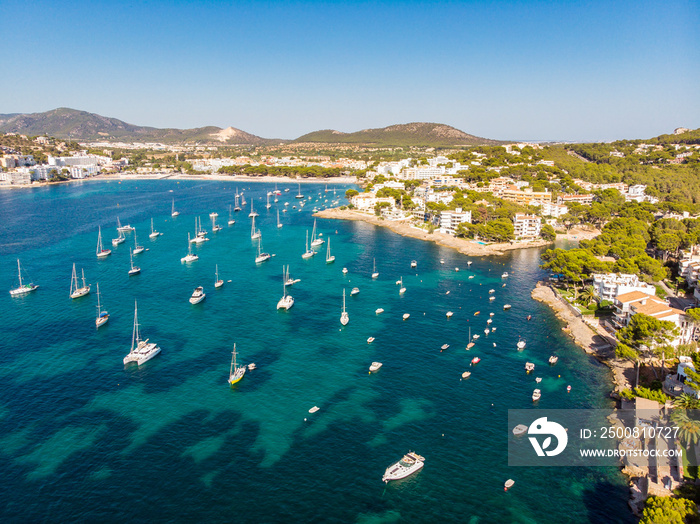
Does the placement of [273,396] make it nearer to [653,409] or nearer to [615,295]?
[653,409]

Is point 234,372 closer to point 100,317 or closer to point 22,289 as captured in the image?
point 100,317

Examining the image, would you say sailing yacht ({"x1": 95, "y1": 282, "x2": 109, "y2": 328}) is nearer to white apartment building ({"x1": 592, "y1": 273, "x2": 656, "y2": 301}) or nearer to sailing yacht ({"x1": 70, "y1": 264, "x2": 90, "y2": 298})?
sailing yacht ({"x1": 70, "y1": 264, "x2": 90, "y2": 298})

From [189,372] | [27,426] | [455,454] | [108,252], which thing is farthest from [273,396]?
[108,252]

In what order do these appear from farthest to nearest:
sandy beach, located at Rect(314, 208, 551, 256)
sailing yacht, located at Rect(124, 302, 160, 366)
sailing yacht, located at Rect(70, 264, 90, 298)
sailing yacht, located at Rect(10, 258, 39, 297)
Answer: sandy beach, located at Rect(314, 208, 551, 256) → sailing yacht, located at Rect(10, 258, 39, 297) → sailing yacht, located at Rect(70, 264, 90, 298) → sailing yacht, located at Rect(124, 302, 160, 366)

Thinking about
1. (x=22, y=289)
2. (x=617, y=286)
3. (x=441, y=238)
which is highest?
(x=617, y=286)

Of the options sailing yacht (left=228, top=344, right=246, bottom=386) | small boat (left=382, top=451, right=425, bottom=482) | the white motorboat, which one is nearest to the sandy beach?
the white motorboat

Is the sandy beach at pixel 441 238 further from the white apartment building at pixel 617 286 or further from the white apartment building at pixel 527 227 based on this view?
the white apartment building at pixel 617 286

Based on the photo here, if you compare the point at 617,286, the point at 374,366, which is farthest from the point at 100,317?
the point at 617,286
